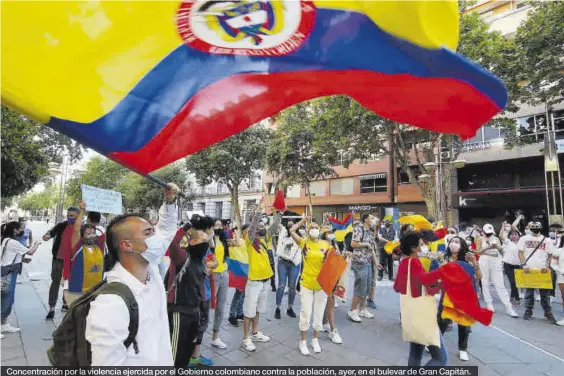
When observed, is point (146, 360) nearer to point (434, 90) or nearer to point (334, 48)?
point (334, 48)

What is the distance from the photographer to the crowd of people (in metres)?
1.82

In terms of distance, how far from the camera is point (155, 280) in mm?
2092

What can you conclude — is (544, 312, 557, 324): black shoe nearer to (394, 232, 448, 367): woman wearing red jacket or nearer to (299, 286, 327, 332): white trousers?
(394, 232, 448, 367): woman wearing red jacket

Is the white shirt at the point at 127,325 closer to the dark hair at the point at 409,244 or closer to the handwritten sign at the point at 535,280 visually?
the dark hair at the point at 409,244

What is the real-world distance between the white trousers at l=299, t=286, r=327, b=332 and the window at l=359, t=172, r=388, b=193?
2352 centimetres

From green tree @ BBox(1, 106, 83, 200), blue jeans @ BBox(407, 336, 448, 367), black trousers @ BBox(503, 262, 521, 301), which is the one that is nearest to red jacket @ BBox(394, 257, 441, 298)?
blue jeans @ BBox(407, 336, 448, 367)

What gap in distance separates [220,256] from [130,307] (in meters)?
3.22

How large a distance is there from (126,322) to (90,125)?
4.00 ft

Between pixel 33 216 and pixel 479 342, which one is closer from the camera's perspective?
pixel 479 342

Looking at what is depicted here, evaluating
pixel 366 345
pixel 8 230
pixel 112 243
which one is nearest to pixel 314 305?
pixel 366 345

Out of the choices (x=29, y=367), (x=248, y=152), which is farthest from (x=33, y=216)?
(x=29, y=367)

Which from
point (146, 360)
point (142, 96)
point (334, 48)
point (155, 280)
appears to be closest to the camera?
point (146, 360)

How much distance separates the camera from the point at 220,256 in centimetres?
486

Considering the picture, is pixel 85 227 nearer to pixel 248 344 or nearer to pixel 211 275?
pixel 211 275
